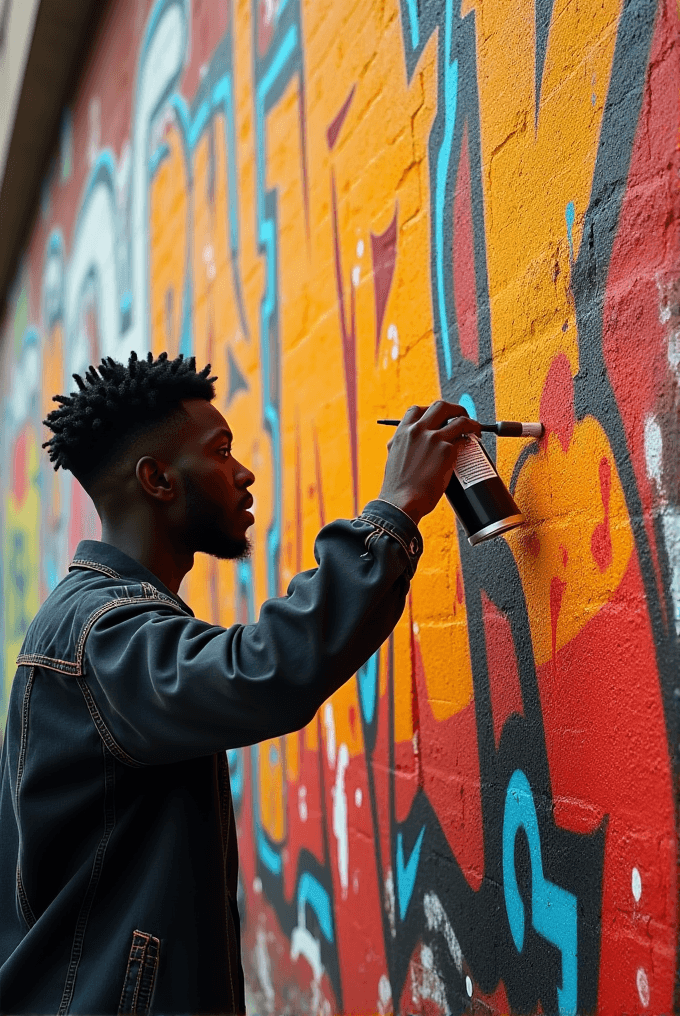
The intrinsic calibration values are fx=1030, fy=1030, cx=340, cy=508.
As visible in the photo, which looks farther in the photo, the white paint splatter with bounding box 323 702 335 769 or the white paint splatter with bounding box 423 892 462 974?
the white paint splatter with bounding box 323 702 335 769

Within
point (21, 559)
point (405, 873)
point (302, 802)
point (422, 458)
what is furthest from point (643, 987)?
point (21, 559)

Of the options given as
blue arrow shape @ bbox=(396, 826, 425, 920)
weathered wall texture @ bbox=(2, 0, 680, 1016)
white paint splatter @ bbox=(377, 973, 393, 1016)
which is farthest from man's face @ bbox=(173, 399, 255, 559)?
white paint splatter @ bbox=(377, 973, 393, 1016)

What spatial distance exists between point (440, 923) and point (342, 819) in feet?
2.45

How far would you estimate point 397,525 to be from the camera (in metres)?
1.75

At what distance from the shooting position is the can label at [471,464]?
6.36 ft

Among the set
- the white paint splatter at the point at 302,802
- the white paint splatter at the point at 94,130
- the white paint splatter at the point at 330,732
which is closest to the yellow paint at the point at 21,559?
the white paint splatter at the point at 94,130

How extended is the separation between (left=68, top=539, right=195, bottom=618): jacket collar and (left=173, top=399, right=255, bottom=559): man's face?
0.12 meters

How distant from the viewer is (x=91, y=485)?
7.36 feet

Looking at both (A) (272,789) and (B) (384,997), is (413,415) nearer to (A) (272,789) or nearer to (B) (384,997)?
(B) (384,997)

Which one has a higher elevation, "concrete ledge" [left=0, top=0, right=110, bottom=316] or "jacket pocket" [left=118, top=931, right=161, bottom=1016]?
"concrete ledge" [left=0, top=0, right=110, bottom=316]

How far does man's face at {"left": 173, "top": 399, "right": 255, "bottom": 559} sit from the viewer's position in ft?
7.11

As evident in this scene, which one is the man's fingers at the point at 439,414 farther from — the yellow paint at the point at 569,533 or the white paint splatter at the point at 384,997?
the white paint splatter at the point at 384,997

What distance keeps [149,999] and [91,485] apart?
103cm

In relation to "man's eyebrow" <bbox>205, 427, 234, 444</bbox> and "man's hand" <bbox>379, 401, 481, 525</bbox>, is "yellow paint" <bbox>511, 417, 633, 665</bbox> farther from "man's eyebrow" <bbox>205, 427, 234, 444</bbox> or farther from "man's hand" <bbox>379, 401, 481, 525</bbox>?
"man's eyebrow" <bbox>205, 427, 234, 444</bbox>
